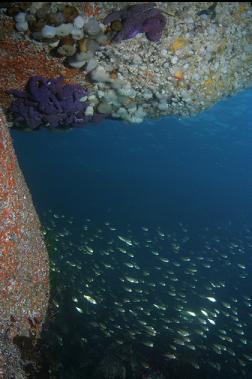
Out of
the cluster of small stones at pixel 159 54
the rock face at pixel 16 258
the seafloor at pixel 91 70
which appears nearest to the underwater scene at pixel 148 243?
the rock face at pixel 16 258

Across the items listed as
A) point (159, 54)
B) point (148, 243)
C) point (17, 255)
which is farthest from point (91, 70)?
point (148, 243)

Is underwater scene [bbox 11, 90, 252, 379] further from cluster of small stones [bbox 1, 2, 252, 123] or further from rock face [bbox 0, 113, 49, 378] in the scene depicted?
cluster of small stones [bbox 1, 2, 252, 123]

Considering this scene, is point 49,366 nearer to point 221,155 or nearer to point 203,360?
point 203,360

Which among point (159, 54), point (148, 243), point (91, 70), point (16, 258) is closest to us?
point (16, 258)

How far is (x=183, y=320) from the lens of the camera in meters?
10.8

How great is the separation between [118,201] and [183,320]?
1088 inches

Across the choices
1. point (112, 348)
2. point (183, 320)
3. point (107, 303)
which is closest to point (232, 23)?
point (112, 348)

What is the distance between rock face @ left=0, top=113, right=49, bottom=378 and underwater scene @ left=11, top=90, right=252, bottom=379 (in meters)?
0.90

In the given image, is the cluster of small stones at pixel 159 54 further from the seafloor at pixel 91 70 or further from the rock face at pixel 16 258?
the rock face at pixel 16 258

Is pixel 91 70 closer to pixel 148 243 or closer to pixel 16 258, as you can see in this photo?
pixel 16 258

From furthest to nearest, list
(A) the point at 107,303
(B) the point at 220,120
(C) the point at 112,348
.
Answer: (B) the point at 220,120, (A) the point at 107,303, (C) the point at 112,348

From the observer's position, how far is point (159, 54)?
5336mm

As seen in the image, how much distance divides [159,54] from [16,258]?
380 centimetres

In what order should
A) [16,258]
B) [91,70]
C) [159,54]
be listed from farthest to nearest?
[91,70] < [159,54] < [16,258]
